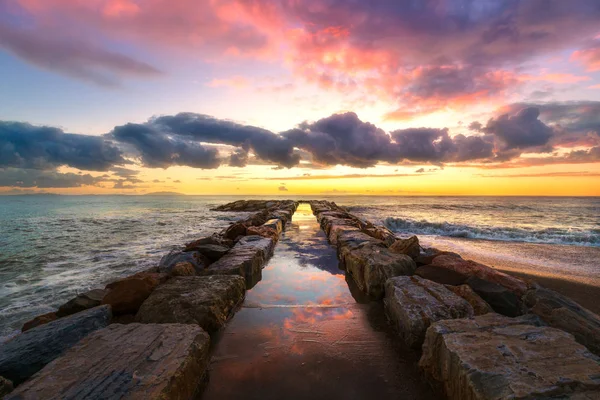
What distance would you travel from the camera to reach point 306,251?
761 centimetres

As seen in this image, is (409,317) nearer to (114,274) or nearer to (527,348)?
(527,348)

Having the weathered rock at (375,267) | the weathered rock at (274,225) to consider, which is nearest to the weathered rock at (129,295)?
the weathered rock at (375,267)

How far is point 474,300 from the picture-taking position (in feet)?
11.2

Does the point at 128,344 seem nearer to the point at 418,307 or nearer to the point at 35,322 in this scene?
the point at 35,322

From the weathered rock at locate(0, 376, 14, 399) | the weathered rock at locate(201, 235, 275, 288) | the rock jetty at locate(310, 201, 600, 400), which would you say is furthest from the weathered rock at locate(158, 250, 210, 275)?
the weathered rock at locate(0, 376, 14, 399)

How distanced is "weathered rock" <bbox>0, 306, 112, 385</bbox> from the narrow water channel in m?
1.45

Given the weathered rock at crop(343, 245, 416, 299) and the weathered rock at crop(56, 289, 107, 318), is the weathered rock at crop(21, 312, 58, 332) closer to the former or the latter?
the weathered rock at crop(56, 289, 107, 318)

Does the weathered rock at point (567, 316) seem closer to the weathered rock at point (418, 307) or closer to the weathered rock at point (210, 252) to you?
the weathered rock at point (418, 307)

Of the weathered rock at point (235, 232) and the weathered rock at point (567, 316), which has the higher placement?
the weathered rock at point (567, 316)

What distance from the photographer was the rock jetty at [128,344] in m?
1.96

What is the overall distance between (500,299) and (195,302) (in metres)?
3.75

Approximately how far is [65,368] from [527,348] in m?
3.48

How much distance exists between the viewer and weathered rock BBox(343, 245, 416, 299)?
13.9 feet

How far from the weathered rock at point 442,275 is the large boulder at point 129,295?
4132 millimetres
